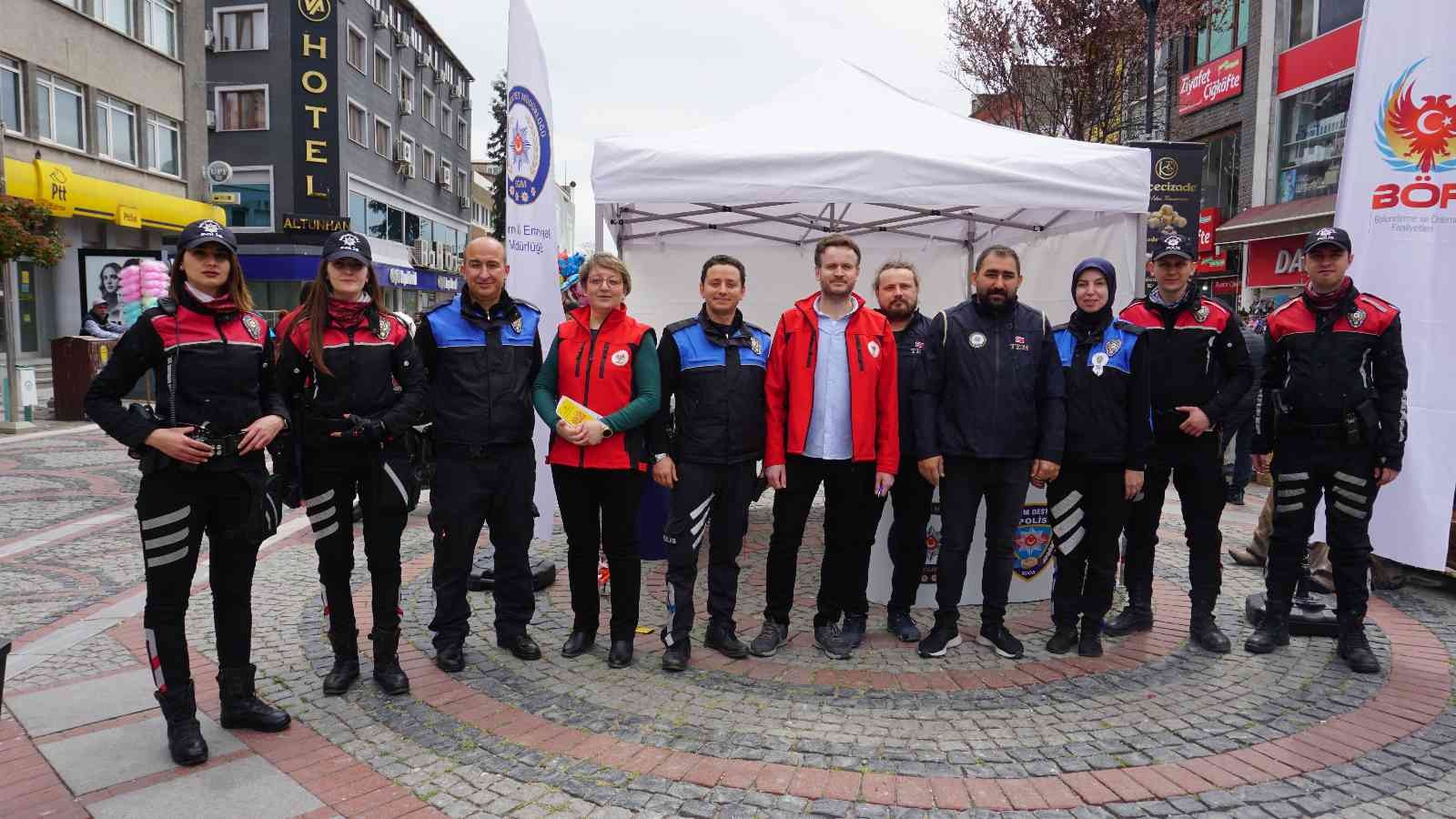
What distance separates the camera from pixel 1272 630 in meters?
4.79

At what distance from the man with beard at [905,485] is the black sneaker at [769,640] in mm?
336

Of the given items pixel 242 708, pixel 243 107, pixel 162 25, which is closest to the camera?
pixel 242 708

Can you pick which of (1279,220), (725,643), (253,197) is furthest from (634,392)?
(253,197)

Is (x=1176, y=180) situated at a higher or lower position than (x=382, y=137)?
lower

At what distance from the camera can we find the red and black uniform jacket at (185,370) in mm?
3283

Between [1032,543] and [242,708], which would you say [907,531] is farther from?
[242,708]

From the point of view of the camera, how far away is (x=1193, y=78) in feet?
85.7

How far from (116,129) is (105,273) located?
10.8m

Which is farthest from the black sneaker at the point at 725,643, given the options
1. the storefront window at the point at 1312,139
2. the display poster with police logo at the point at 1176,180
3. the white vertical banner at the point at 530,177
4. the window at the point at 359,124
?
the window at the point at 359,124

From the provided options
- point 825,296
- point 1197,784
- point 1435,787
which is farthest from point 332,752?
point 1435,787

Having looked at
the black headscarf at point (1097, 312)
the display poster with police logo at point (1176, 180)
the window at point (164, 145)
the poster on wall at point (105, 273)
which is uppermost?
the window at point (164, 145)

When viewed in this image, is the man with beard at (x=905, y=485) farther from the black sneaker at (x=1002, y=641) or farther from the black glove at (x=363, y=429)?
the black glove at (x=363, y=429)

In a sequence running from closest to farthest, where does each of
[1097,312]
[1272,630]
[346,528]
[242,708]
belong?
[242,708], [346,528], [1097,312], [1272,630]

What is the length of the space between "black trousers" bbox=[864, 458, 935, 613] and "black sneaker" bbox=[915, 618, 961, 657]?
294mm
